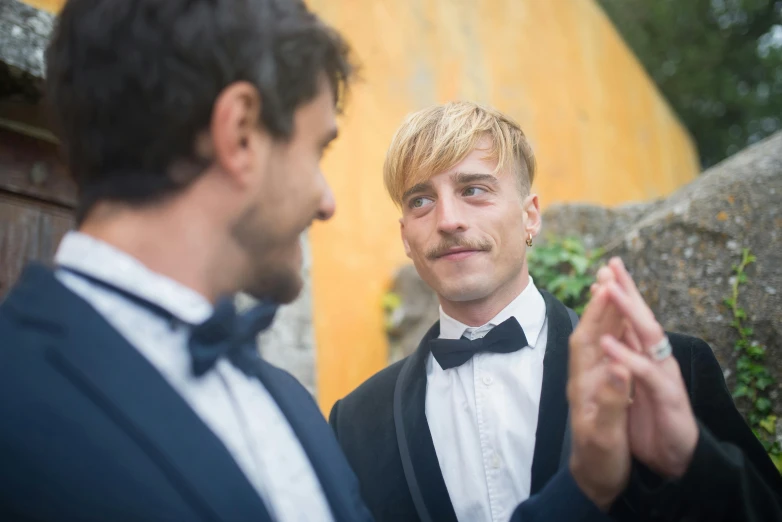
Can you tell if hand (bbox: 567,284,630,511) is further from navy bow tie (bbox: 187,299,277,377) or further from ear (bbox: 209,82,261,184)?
ear (bbox: 209,82,261,184)

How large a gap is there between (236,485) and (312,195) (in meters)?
0.55

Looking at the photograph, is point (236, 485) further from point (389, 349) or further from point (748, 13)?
point (748, 13)

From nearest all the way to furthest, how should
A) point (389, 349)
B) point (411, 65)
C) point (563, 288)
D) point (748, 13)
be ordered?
point (563, 288), point (389, 349), point (411, 65), point (748, 13)

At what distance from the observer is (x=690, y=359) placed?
6.28 feet

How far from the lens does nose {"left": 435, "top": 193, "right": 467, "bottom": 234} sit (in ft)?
7.16

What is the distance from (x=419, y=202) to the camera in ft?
7.71

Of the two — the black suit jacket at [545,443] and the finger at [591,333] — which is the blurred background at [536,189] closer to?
the finger at [591,333]

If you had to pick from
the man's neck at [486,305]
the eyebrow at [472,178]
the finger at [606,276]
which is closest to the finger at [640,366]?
the finger at [606,276]

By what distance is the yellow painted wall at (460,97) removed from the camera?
14.4 ft

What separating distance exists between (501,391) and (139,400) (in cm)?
123

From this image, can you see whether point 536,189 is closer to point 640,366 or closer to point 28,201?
point 28,201

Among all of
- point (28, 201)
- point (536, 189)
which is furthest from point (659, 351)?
point (536, 189)

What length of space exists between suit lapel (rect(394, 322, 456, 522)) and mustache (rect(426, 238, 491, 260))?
0.34m

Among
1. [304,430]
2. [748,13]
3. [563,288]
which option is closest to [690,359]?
[304,430]
